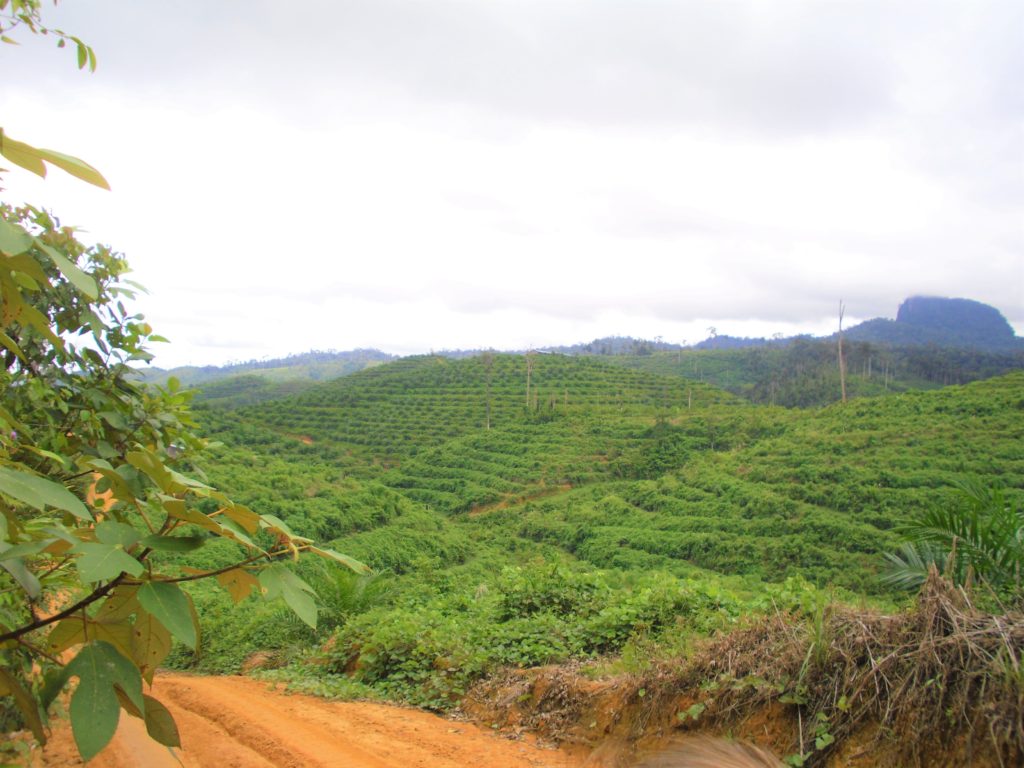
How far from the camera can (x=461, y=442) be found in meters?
35.8

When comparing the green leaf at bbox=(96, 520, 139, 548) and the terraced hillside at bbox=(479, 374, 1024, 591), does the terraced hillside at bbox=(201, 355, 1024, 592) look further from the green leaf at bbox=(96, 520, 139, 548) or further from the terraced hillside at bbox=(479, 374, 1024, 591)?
the green leaf at bbox=(96, 520, 139, 548)

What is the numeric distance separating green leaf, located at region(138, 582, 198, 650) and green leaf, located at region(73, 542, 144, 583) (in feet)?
0.17

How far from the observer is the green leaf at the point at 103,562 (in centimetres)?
67

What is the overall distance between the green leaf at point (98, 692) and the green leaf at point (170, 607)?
0.06 metres

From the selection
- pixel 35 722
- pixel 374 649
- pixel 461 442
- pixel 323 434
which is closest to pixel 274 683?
pixel 374 649

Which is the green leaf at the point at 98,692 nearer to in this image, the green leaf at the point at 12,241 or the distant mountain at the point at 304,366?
the green leaf at the point at 12,241

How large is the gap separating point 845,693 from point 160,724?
82.7 inches

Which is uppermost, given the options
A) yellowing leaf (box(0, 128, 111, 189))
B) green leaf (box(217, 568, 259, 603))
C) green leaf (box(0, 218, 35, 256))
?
yellowing leaf (box(0, 128, 111, 189))

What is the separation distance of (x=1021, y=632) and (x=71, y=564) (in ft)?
8.26

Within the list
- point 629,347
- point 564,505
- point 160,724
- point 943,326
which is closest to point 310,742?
point 160,724

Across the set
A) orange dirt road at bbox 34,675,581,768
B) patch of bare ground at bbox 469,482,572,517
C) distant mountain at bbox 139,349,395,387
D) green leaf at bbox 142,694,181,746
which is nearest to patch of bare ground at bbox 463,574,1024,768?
orange dirt road at bbox 34,675,581,768

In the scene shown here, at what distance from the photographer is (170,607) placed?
0.77 m

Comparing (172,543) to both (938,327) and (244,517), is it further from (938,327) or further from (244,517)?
(938,327)

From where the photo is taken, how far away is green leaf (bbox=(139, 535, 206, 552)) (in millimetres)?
794
